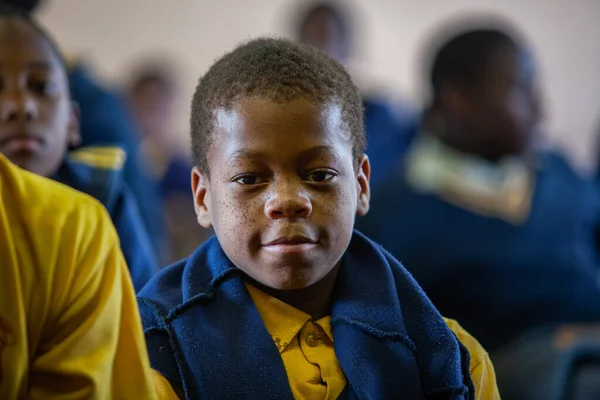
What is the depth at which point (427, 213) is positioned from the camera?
6.11 feet

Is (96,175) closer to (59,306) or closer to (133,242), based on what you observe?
(133,242)

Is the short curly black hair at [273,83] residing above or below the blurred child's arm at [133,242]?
above

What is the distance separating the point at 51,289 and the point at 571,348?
1.02 meters

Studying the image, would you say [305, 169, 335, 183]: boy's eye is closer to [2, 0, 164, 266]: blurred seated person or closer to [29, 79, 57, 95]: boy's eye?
[29, 79, 57, 95]: boy's eye

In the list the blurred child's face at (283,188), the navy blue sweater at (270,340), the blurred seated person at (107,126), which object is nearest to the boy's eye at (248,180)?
the blurred child's face at (283,188)

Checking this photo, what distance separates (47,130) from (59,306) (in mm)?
392

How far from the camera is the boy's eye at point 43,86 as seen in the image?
103cm

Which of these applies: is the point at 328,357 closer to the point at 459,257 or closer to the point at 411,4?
the point at 459,257

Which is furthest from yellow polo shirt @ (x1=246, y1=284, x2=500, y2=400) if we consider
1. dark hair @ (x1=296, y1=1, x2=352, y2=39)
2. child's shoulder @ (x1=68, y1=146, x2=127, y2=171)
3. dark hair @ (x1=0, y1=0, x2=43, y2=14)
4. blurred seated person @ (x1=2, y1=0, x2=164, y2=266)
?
dark hair @ (x1=296, y1=1, x2=352, y2=39)

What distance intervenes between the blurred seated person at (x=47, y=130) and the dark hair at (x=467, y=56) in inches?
41.2

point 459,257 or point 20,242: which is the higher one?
point 20,242

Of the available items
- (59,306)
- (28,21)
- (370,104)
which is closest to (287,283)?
(59,306)

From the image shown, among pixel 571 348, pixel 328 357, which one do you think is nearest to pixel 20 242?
pixel 328 357

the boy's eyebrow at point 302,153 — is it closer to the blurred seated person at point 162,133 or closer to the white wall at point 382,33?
the blurred seated person at point 162,133
